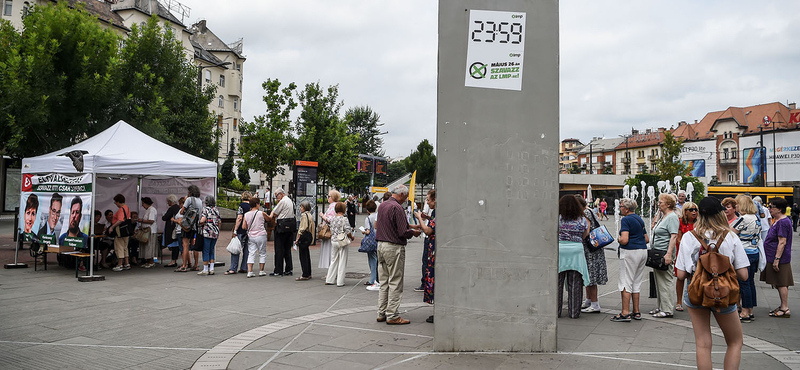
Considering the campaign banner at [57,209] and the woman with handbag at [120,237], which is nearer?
the campaign banner at [57,209]

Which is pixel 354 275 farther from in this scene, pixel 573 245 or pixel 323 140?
pixel 323 140

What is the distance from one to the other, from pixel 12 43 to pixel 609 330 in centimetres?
1784

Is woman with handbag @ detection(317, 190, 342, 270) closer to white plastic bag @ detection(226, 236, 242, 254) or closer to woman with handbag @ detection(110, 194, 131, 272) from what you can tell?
white plastic bag @ detection(226, 236, 242, 254)

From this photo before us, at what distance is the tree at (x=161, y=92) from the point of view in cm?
1802

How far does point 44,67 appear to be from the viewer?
587 inches

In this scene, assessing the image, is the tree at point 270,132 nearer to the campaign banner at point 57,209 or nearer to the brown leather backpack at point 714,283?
the campaign banner at point 57,209

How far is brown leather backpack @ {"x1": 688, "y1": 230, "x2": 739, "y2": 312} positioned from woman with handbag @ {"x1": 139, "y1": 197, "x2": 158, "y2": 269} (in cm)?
1151

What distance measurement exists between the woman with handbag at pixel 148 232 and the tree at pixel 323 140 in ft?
37.0

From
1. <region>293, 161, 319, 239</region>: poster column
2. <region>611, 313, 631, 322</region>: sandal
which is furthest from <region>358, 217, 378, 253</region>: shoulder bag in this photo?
<region>293, 161, 319, 239</region>: poster column

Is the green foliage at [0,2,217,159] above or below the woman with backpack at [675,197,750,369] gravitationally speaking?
above

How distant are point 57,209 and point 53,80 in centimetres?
611

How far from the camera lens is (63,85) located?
15.6 metres

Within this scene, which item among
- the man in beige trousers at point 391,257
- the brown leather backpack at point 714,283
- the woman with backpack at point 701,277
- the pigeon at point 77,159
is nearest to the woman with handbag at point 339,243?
the man in beige trousers at point 391,257

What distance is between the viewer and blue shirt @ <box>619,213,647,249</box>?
23.8 feet
